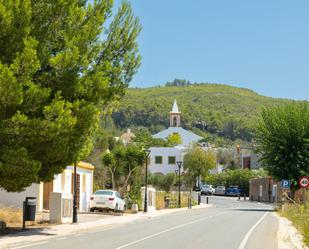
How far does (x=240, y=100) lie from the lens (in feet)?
649

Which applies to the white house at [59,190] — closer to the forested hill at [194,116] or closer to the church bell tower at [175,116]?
the church bell tower at [175,116]

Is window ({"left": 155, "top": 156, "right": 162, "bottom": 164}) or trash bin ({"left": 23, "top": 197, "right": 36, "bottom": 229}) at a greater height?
window ({"left": 155, "top": 156, "right": 162, "bottom": 164})

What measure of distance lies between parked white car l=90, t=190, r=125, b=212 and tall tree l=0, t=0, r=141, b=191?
15.5m

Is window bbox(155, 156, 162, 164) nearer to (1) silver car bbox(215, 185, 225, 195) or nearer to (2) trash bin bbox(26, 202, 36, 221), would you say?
(1) silver car bbox(215, 185, 225, 195)

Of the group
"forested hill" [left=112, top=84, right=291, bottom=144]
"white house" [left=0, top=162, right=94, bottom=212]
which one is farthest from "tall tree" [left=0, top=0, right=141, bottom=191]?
"forested hill" [left=112, top=84, right=291, bottom=144]

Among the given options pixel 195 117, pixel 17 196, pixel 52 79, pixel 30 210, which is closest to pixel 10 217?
pixel 30 210

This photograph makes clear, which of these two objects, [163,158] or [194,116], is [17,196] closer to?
[163,158]

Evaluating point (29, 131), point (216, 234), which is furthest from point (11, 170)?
point (216, 234)

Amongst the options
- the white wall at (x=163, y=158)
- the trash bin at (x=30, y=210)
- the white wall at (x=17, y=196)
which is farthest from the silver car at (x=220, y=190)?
the trash bin at (x=30, y=210)

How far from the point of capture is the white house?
34344mm

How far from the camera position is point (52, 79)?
2220 cm

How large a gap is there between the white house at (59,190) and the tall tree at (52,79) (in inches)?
356

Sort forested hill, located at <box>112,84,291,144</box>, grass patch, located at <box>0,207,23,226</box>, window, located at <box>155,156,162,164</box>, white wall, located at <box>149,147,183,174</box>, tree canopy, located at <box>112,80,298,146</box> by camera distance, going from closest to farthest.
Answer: grass patch, located at <box>0,207,23,226</box> < white wall, located at <box>149,147,183,174</box> < window, located at <box>155,156,162,164</box> < tree canopy, located at <box>112,80,298,146</box> < forested hill, located at <box>112,84,291,144</box>

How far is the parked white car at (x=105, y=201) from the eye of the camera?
3988 cm
